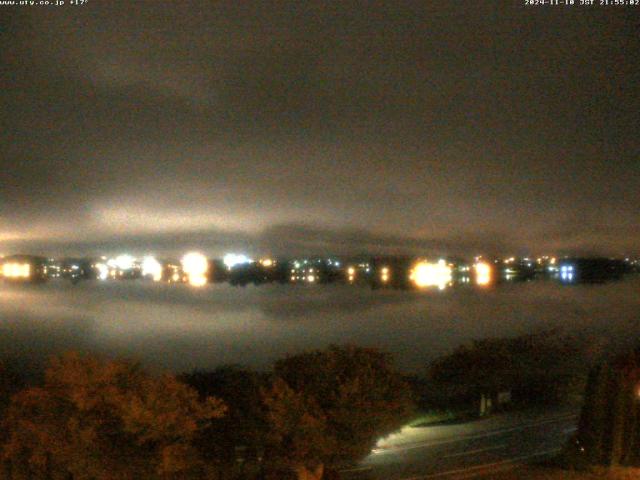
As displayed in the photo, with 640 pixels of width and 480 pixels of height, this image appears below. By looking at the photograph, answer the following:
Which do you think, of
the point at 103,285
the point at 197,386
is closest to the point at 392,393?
the point at 197,386

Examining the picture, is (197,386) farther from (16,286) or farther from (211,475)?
(16,286)

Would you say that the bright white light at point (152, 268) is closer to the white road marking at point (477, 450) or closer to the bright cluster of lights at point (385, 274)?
the bright cluster of lights at point (385, 274)

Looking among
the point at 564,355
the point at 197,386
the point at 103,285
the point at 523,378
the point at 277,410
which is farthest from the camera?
the point at 103,285

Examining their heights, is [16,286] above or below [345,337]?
above

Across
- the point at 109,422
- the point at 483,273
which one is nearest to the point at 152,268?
the point at 483,273

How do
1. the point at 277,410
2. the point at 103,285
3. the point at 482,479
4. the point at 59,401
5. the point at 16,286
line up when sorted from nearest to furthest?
the point at 59,401
the point at 277,410
the point at 482,479
the point at 16,286
the point at 103,285

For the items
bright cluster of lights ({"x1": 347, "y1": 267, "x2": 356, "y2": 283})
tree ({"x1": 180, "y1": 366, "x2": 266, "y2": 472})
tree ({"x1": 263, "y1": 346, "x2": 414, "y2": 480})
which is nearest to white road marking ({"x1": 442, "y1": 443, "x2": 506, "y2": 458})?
tree ({"x1": 263, "y1": 346, "x2": 414, "y2": 480})

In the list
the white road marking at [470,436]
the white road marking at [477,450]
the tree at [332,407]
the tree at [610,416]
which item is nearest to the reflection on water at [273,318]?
the white road marking at [470,436]

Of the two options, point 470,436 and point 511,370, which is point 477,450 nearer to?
point 470,436

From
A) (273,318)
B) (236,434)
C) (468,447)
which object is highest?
(236,434)
